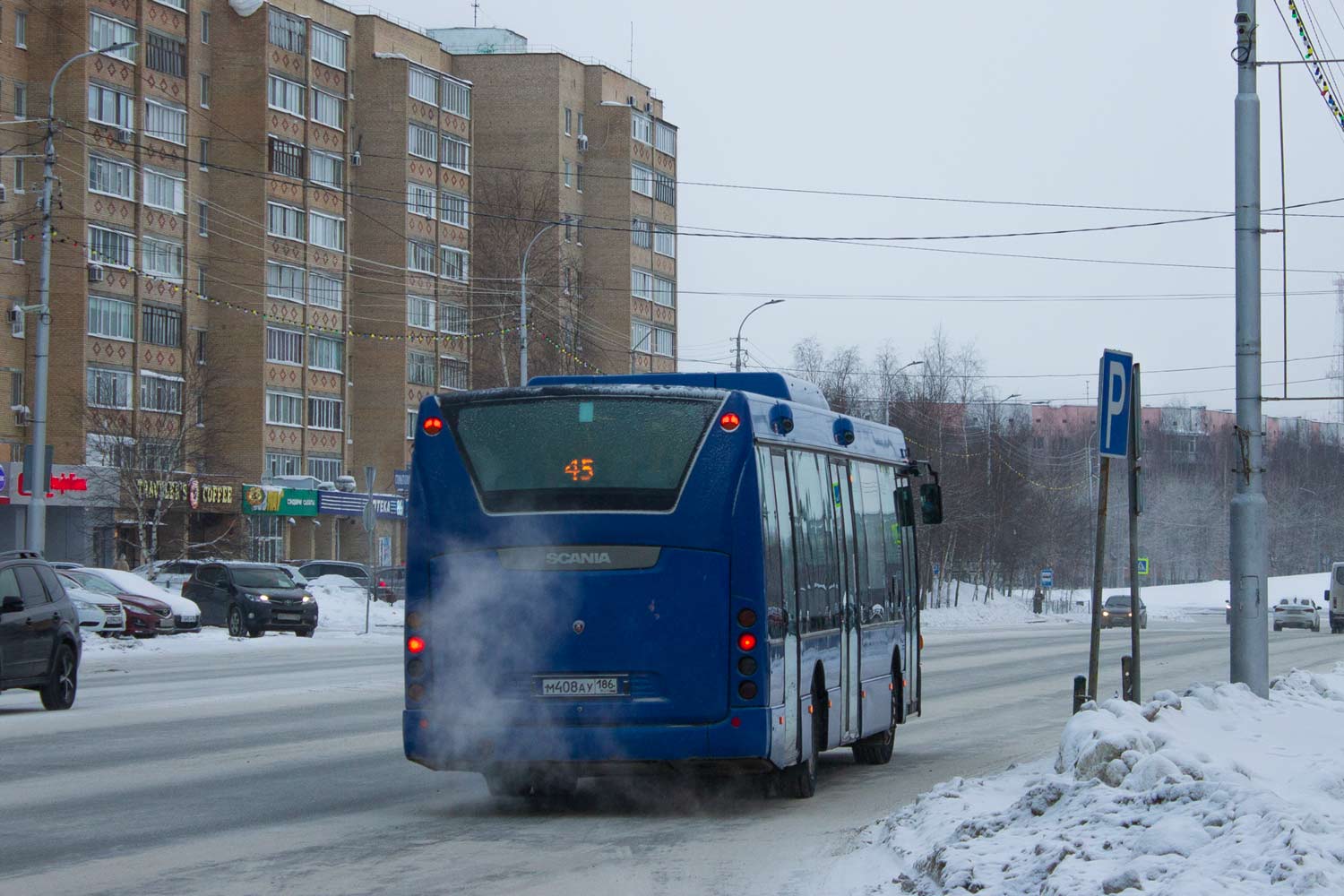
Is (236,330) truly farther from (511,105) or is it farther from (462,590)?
(462,590)

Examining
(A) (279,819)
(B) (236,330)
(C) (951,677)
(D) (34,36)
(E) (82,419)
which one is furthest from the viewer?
(B) (236,330)

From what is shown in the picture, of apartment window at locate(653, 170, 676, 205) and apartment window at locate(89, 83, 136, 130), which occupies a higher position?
apartment window at locate(653, 170, 676, 205)

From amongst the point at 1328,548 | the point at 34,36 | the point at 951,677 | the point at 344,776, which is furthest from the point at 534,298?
the point at 1328,548

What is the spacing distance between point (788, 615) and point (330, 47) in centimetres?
6915

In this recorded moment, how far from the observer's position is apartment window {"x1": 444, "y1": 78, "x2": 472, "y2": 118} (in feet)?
274

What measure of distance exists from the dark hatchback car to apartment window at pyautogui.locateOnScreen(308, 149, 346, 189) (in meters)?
36.1

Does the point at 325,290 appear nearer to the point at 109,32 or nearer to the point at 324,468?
the point at 324,468

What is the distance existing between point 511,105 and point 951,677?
226 feet

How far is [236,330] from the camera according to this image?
72062 mm

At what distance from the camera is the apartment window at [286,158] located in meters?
73.0

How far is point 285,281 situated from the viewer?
7381 cm

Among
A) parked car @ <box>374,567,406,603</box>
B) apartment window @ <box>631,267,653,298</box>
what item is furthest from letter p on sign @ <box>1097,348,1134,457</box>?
apartment window @ <box>631,267,653,298</box>

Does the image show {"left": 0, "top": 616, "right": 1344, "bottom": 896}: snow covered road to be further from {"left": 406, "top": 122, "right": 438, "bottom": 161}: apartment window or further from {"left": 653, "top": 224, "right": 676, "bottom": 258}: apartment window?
{"left": 653, "top": 224, "right": 676, "bottom": 258}: apartment window

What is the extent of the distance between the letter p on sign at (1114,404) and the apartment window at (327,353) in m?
63.9
